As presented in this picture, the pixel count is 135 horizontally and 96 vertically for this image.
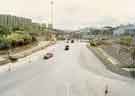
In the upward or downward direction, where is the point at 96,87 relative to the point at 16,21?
downward

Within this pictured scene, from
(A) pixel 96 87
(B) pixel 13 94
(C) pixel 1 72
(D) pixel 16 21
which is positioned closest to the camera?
(B) pixel 13 94

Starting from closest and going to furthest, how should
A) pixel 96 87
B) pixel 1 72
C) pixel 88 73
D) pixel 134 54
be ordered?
pixel 96 87, pixel 1 72, pixel 88 73, pixel 134 54

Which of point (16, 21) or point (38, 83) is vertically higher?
point (16, 21)

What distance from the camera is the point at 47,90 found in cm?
2558

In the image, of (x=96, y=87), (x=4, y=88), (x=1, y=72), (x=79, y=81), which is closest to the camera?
(x=4, y=88)

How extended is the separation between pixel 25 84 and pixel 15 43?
1422 inches

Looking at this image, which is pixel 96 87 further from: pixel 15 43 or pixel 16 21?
pixel 16 21

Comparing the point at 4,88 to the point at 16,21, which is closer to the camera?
the point at 4,88

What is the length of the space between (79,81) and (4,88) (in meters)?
9.56

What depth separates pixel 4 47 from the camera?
179ft

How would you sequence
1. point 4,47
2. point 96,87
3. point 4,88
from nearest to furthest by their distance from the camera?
point 4,88 → point 96,87 → point 4,47

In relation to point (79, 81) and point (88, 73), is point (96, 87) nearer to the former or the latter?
point (79, 81)

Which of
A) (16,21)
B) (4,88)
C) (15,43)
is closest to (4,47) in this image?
(15,43)

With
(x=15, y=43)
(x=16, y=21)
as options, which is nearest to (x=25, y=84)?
(x=15, y=43)
